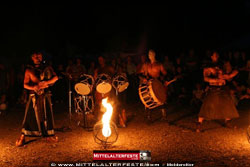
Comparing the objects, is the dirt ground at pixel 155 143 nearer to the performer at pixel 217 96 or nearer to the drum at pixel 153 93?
the performer at pixel 217 96

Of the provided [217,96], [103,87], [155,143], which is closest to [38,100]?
[103,87]

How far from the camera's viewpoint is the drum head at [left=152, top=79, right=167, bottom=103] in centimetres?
820

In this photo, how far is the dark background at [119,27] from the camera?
2281cm

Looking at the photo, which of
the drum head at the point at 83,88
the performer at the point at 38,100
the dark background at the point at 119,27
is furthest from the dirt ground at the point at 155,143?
the dark background at the point at 119,27

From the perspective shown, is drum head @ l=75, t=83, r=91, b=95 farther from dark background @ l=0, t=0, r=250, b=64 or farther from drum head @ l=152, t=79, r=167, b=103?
dark background @ l=0, t=0, r=250, b=64

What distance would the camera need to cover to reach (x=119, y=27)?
26609 mm

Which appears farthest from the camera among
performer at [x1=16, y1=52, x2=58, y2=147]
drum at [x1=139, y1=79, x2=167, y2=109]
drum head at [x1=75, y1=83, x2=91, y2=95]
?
drum at [x1=139, y1=79, x2=167, y2=109]

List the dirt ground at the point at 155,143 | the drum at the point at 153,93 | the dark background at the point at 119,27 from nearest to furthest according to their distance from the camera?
the dirt ground at the point at 155,143, the drum at the point at 153,93, the dark background at the point at 119,27

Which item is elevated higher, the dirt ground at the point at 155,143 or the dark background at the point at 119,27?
the dark background at the point at 119,27

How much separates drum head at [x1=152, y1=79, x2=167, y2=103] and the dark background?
47.0 ft

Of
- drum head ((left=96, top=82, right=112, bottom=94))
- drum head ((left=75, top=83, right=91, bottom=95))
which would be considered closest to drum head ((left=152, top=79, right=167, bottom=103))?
drum head ((left=96, top=82, right=112, bottom=94))

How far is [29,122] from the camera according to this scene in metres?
7.03

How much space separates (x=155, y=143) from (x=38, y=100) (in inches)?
110

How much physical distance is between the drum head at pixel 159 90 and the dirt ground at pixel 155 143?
81cm
